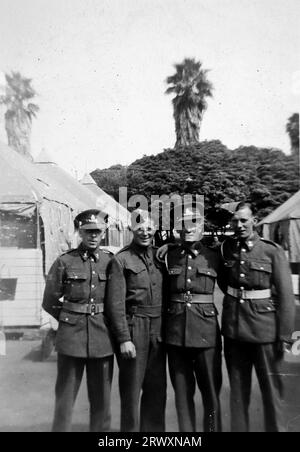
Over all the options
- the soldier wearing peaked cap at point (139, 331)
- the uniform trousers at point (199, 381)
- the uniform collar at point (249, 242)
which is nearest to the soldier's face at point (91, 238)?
the soldier wearing peaked cap at point (139, 331)

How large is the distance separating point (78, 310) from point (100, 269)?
0.33 meters

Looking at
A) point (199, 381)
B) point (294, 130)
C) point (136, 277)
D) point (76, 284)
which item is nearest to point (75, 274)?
point (76, 284)

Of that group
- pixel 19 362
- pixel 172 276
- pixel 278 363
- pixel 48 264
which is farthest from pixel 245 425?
pixel 48 264

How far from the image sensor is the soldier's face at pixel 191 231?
9.70 ft

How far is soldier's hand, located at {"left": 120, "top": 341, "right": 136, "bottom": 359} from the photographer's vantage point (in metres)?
2.73

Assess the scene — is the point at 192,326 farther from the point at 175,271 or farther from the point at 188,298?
the point at 175,271

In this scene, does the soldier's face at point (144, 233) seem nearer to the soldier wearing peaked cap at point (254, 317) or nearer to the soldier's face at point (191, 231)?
the soldier's face at point (191, 231)

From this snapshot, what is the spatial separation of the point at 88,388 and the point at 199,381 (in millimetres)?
787

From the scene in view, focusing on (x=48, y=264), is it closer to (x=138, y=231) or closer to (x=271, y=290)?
(x=138, y=231)

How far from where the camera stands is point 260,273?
9.32 ft

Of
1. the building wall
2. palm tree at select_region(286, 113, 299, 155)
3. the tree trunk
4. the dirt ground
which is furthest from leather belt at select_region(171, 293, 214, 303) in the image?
the tree trunk

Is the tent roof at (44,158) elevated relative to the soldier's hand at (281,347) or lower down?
elevated

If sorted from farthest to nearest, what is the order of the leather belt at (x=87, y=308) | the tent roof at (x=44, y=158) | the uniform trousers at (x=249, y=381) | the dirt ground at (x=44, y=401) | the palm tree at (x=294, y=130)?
the tent roof at (x=44, y=158), the palm tree at (x=294, y=130), the dirt ground at (x=44, y=401), the leather belt at (x=87, y=308), the uniform trousers at (x=249, y=381)

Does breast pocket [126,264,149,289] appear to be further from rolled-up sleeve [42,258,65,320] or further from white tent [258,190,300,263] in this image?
white tent [258,190,300,263]
